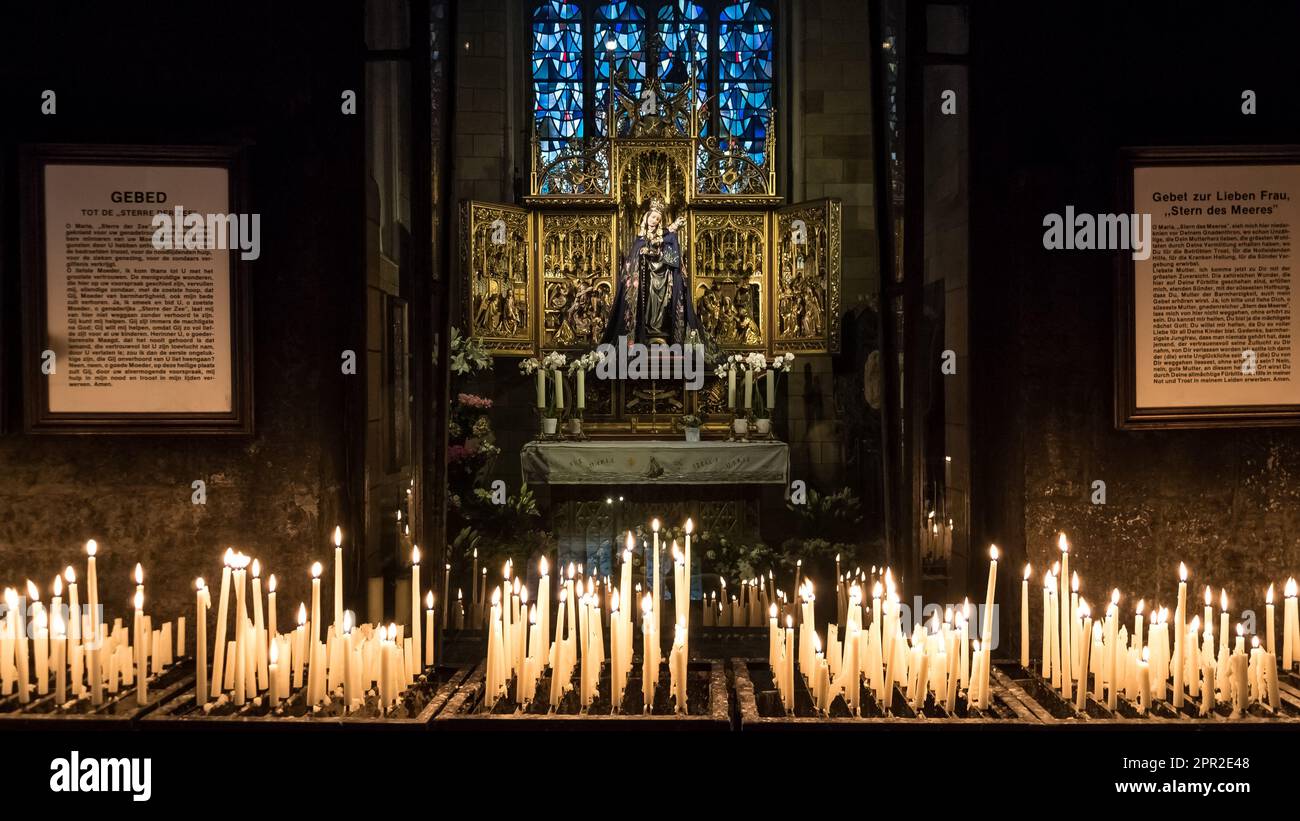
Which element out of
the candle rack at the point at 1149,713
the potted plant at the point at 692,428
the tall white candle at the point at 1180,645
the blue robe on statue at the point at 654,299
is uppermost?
the blue robe on statue at the point at 654,299

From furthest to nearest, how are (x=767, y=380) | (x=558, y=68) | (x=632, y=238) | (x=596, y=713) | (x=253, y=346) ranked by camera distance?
1. (x=558, y=68)
2. (x=767, y=380)
3. (x=632, y=238)
4. (x=253, y=346)
5. (x=596, y=713)

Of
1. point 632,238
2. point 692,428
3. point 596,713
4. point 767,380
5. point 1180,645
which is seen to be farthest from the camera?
point 767,380

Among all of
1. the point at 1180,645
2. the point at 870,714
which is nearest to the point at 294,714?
the point at 870,714

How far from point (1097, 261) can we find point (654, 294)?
5.37m

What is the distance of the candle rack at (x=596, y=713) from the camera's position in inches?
101

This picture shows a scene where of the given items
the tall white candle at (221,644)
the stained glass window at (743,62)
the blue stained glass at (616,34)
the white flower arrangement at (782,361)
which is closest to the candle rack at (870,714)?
the tall white candle at (221,644)

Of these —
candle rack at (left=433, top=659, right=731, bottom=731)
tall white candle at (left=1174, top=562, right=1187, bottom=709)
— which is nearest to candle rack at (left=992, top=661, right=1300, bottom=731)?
tall white candle at (left=1174, top=562, right=1187, bottom=709)

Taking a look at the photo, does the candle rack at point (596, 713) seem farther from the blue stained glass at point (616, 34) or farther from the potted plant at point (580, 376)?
the blue stained glass at point (616, 34)

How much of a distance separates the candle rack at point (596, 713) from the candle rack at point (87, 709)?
883 millimetres

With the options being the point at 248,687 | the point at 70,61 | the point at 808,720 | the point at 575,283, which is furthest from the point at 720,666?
the point at 575,283

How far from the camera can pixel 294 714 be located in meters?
2.68

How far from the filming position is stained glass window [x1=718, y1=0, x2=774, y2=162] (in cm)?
1030

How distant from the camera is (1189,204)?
344cm

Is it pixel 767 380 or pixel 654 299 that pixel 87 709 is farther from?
pixel 767 380
